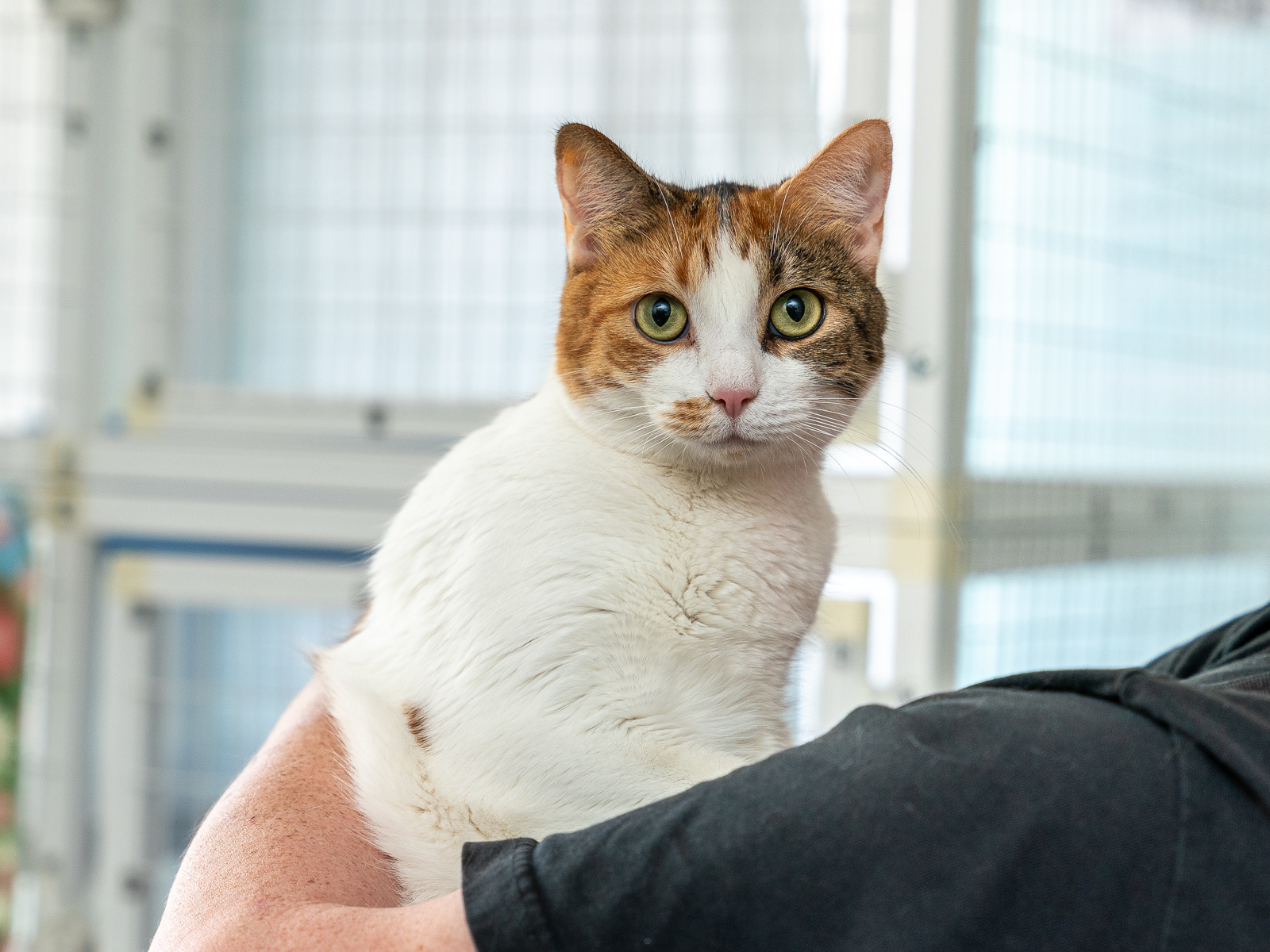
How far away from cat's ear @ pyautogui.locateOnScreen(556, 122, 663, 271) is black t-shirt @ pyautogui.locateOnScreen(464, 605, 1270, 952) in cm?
46

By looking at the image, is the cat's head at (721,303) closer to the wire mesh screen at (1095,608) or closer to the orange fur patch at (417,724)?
the orange fur patch at (417,724)

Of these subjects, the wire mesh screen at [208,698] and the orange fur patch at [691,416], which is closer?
the orange fur patch at [691,416]

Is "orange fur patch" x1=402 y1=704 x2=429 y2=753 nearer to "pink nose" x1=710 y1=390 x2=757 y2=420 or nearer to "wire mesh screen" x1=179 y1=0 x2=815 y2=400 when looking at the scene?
"pink nose" x1=710 y1=390 x2=757 y2=420

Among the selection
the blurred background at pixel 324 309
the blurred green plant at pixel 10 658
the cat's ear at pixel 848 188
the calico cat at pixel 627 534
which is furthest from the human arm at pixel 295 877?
the blurred green plant at pixel 10 658

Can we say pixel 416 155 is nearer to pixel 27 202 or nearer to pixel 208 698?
pixel 27 202

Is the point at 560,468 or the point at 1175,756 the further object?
the point at 560,468

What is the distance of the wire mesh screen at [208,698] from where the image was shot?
5.68ft

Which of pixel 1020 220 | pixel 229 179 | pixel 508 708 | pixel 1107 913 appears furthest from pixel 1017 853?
pixel 229 179

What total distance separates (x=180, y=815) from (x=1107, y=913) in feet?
5.63

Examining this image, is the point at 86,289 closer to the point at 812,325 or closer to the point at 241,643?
the point at 241,643

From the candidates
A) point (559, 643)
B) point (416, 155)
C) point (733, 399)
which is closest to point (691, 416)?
point (733, 399)

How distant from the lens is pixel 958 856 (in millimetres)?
432

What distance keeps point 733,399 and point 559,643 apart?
20cm

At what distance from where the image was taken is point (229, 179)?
177 cm
